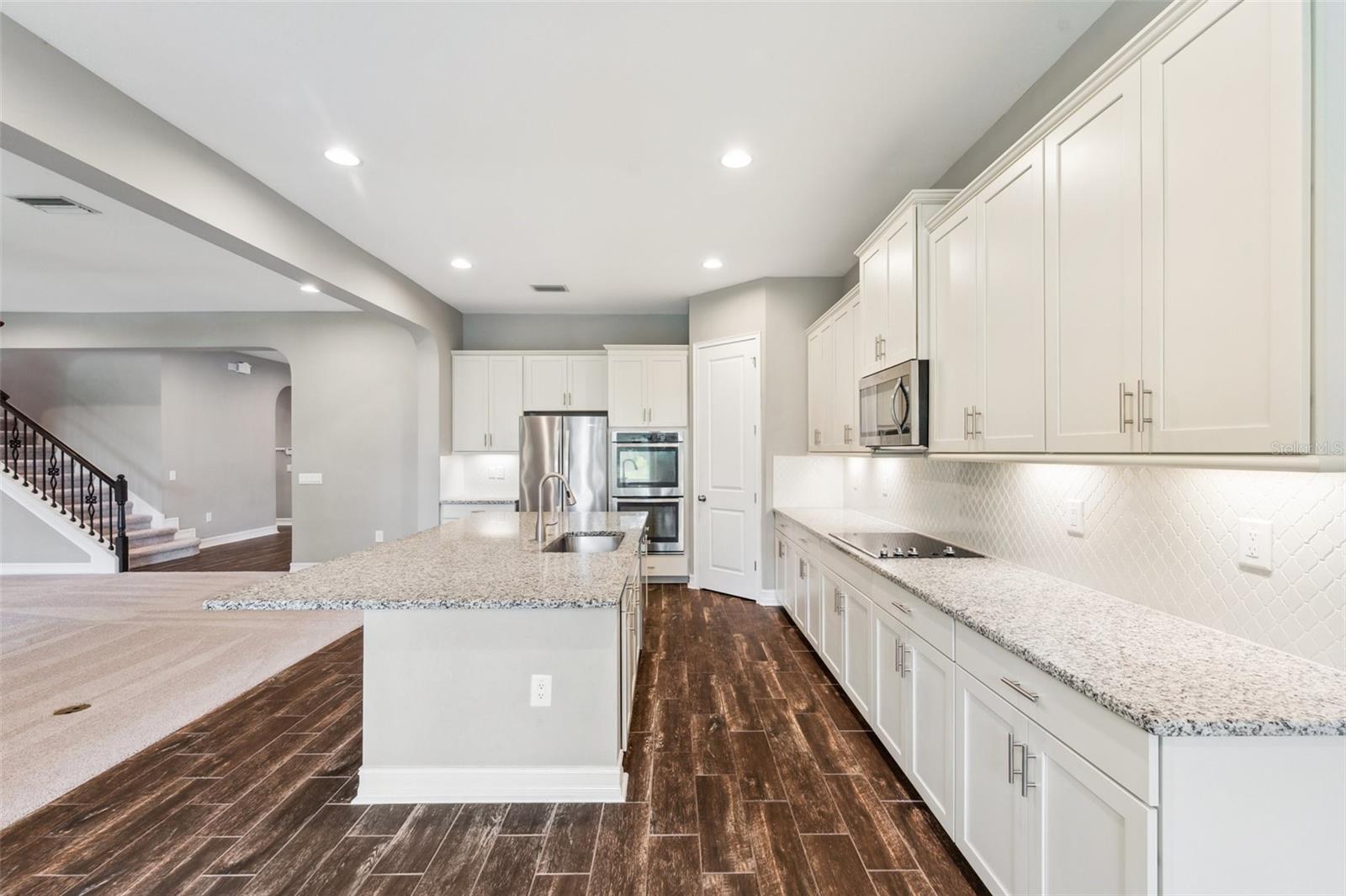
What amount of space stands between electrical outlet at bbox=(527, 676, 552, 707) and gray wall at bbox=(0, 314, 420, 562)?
441cm

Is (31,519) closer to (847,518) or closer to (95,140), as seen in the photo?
(95,140)

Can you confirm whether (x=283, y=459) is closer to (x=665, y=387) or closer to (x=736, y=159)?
(x=665, y=387)

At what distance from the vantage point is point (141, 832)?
2023mm

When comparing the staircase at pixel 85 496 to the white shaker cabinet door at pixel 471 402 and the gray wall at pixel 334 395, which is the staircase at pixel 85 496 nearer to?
the gray wall at pixel 334 395

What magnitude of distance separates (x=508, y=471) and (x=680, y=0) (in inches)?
190

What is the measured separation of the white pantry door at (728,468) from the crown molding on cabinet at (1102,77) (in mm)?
2872

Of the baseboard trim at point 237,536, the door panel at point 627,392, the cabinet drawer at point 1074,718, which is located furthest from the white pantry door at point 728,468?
the baseboard trim at point 237,536

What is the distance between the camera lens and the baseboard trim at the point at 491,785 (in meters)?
2.18

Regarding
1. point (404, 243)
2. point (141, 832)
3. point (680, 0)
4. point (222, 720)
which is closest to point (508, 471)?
point (404, 243)

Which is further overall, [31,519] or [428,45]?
[31,519]

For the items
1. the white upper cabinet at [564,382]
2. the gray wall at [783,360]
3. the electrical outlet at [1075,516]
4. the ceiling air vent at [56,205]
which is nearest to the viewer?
the electrical outlet at [1075,516]

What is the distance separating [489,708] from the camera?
7.17 ft

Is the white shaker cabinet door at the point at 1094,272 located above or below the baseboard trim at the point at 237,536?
above

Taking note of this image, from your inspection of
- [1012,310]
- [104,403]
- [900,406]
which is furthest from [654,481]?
[104,403]
